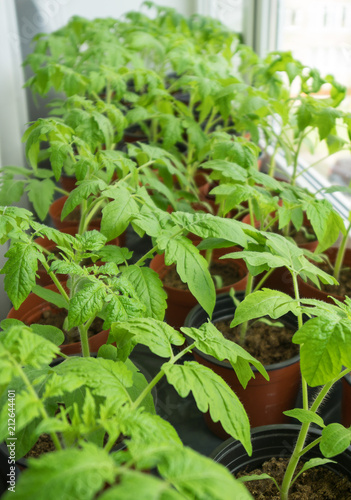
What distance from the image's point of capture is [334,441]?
0.72 m

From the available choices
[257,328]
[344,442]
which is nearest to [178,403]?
[257,328]

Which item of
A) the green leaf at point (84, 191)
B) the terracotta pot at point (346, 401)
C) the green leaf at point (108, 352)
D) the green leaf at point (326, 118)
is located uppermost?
the green leaf at point (326, 118)

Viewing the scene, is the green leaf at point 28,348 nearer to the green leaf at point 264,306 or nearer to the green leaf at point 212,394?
the green leaf at point 212,394

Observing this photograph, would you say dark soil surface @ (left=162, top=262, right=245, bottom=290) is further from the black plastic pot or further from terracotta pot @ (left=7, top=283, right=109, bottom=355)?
the black plastic pot

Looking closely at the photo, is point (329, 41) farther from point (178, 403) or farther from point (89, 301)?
point (89, 301)

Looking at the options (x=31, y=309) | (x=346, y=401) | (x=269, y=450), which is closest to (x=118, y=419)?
(x=269, y=450)

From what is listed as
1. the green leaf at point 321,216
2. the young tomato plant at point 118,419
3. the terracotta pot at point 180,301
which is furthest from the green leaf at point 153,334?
the terracotta pot at point 180,301

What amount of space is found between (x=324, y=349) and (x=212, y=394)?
16cm

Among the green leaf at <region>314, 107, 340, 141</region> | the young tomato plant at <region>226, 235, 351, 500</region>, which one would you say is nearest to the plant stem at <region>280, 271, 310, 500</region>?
the young tomato plant at <region>226, 235, 351, 500</region>

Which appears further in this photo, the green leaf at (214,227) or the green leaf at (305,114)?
the green leaf at (305,114)

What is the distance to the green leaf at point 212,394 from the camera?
616 millimetres

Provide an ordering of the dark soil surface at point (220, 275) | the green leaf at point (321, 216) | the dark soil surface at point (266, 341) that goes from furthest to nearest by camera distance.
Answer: the dark soil surface at point (220, 275) < the dark soil surface at point (266, 341) < the green leaf at point (321, 216)

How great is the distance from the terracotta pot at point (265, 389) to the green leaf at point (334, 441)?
28cm

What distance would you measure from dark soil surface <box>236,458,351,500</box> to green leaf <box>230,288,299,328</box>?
13.2 inches
